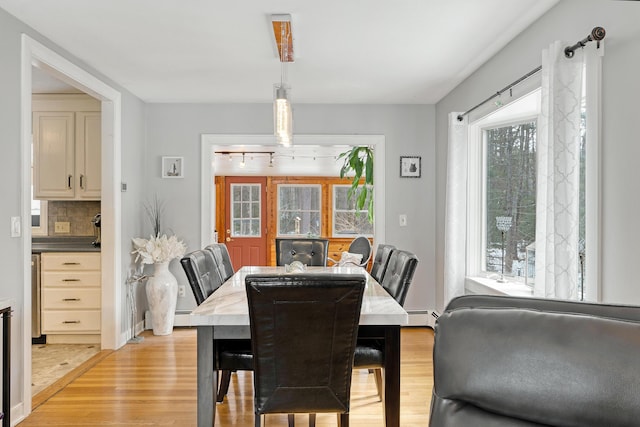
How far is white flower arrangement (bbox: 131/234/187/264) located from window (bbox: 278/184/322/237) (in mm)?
4369

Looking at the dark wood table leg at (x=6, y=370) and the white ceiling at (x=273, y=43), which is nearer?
the dark wood table leg at (x=6, y=370)

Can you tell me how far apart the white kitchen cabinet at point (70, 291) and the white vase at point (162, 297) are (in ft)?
1.59

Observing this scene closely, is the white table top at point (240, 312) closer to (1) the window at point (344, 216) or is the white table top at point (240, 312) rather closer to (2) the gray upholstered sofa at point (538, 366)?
(2) the gray upholstered sofa at point (538, 366)

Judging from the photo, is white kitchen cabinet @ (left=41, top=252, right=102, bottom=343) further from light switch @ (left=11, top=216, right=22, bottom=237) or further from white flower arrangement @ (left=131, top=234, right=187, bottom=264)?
light switch @ (left=11, top=216, right=22, bottom=237)

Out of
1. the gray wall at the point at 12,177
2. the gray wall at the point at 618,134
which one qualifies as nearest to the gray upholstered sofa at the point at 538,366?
the gray wall at the point at 618,134

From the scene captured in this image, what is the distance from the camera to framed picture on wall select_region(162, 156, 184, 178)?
4.87 meters

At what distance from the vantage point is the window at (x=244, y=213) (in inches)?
344

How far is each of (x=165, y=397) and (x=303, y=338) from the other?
1634 mm

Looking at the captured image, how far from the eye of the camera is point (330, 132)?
4.90 m

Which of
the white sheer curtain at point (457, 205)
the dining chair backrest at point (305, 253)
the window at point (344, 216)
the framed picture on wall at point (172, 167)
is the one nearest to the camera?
the white sheer curtain at point (457, 205)

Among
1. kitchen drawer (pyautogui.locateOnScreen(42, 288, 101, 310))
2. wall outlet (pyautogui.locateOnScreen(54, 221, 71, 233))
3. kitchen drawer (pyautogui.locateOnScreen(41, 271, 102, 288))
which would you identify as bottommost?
kitchen drawer (pyautogui.locateOnScreen(42, 288, 101, 310))

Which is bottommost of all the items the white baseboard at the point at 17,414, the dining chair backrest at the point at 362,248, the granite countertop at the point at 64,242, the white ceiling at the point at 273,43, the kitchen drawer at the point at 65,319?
the white baseboard at the point at 17,414

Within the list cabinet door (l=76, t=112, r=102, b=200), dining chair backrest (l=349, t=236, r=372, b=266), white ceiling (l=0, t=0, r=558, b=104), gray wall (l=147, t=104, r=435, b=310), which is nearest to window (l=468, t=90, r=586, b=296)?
white ceiling (l=0, t=0, r=558, b=104)

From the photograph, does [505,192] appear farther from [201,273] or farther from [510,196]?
[201,273]
